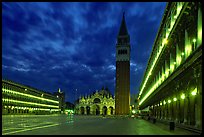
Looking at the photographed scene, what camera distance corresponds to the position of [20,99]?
153 meters

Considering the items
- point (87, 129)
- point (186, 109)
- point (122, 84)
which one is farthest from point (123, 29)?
point (87, 129)

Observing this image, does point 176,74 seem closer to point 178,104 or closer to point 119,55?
point 178,104

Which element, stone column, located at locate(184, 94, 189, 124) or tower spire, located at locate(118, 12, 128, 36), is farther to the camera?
tower spire, located at locate(118, 12, 128, 36)

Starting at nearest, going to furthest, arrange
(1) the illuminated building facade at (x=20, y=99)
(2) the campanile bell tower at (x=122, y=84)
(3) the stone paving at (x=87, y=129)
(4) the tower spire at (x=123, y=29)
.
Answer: (3) the stone paving at (x=87, y=129) → (1) the illuminated building facade at (x=20, y=99) → (2) the campanile bell tower at (x=122, y=84) → (4) the tower spire at (x=123, y=29)

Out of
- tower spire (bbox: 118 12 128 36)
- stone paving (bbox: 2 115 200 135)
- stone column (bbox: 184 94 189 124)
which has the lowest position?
stone paving (bbox: 2 115 200 135)

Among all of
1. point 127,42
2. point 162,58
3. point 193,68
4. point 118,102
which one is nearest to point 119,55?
point 127,42

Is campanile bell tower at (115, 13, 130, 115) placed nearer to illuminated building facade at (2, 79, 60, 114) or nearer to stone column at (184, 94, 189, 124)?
illuminated building facade at (2, 79, 60, 114)

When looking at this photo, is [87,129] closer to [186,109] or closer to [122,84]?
[186,109]

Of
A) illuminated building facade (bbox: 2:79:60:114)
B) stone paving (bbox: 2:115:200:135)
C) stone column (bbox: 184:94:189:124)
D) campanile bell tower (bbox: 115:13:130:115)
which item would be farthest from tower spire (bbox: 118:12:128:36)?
stone column (bbox: 184:94:189:124)

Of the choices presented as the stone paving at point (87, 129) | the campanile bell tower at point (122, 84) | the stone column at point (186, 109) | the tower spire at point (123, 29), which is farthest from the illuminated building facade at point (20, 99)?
the stone column at point (186, 109)

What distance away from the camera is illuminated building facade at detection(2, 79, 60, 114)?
13275cm

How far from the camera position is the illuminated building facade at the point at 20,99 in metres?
133

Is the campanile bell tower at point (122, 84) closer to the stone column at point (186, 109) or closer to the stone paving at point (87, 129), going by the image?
the stone paving at point (87, 129)

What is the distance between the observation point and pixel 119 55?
17625 centimetres
